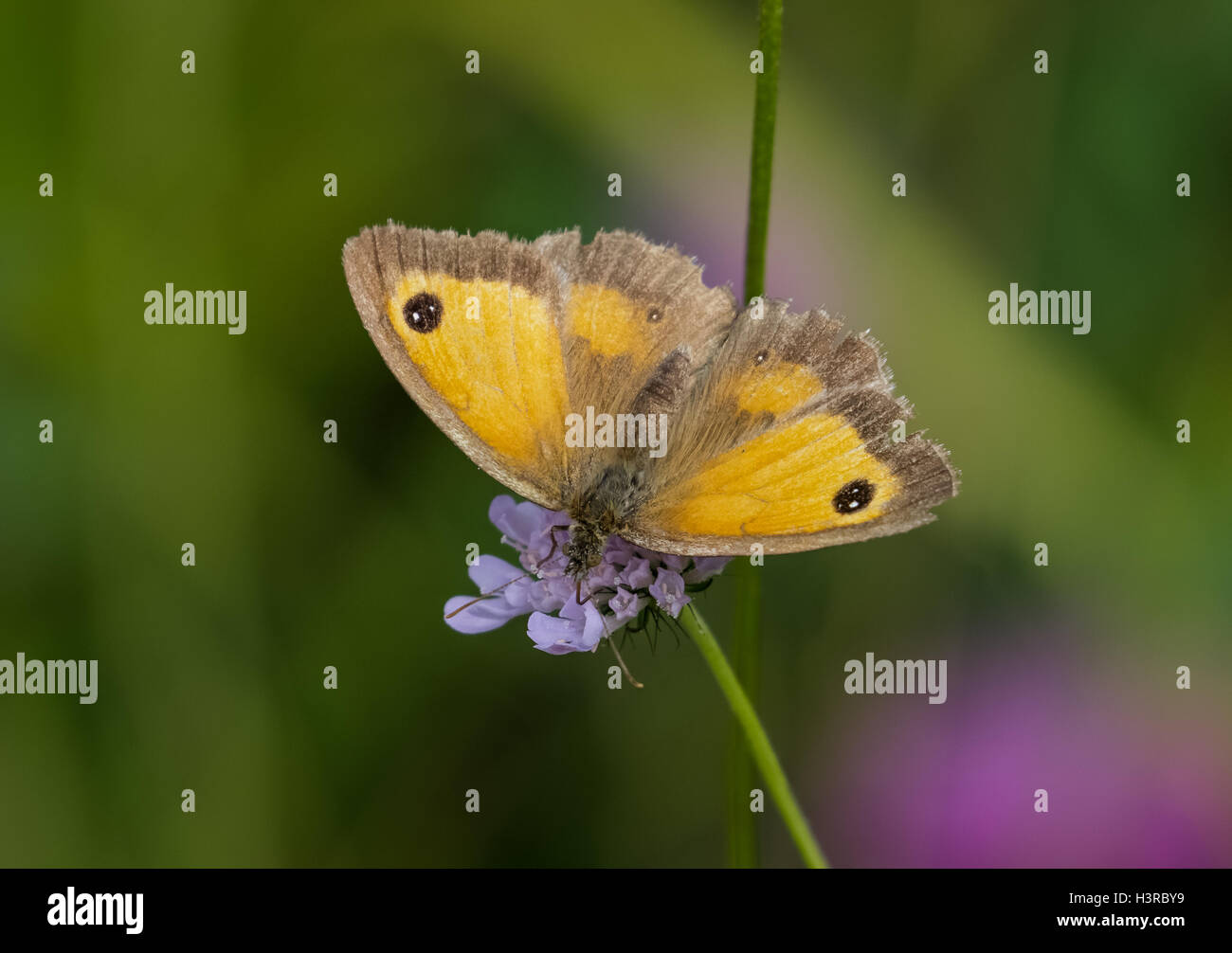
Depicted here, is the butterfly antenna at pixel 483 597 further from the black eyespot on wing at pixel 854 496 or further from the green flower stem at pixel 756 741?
the black eyespot on wing at pixel 854 496

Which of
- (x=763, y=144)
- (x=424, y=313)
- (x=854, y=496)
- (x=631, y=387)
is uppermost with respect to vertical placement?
(x=763, y=144)

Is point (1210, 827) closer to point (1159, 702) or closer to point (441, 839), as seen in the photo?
point (1159, 702)

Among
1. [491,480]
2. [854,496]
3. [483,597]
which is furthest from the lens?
[491,480]

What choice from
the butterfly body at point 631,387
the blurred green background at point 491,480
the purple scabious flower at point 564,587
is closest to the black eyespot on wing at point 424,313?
the butterfly body at point 631,387

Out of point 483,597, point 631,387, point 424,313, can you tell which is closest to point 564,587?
point 483,597

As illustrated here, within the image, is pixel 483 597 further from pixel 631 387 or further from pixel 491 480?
pixel 491 480

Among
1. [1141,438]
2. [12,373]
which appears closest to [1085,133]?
[1141,438]

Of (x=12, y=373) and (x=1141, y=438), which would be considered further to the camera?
(x=12, y=373)
